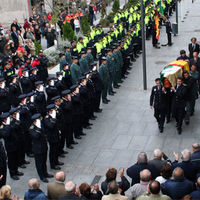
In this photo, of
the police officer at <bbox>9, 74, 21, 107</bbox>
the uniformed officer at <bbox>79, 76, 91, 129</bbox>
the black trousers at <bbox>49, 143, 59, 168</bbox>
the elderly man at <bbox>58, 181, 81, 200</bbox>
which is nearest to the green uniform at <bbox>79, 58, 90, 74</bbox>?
the police officer at <bbox>9, 74, 21, 107</bbox>

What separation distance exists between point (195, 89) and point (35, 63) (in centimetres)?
649

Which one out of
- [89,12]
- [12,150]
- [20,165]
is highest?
[89,12]

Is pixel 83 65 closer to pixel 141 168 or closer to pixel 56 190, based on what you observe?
pixel 141 168

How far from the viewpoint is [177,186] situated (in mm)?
6766

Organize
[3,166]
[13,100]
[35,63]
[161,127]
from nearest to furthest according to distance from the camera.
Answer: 1. [3,166]
2. [161,127]
3. [13,100]
4. [35,63]

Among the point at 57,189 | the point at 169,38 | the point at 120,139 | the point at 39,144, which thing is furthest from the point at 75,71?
the point at 169,38

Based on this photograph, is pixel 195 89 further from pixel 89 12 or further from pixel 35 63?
pixel 89 12

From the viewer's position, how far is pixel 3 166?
379 inches

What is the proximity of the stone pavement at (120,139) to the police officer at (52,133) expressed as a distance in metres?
0.33

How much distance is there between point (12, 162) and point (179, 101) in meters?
4.64

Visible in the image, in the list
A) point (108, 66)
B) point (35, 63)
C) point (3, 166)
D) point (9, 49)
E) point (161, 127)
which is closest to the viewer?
point (3, 166)

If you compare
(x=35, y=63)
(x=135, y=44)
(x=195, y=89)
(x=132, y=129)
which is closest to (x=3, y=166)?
(x=132, y=129)

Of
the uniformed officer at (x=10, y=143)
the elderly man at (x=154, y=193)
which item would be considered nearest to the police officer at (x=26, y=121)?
the uniformed officer at (x=10, y=143)

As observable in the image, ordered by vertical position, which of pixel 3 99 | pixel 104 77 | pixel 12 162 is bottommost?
pixel 12 162
